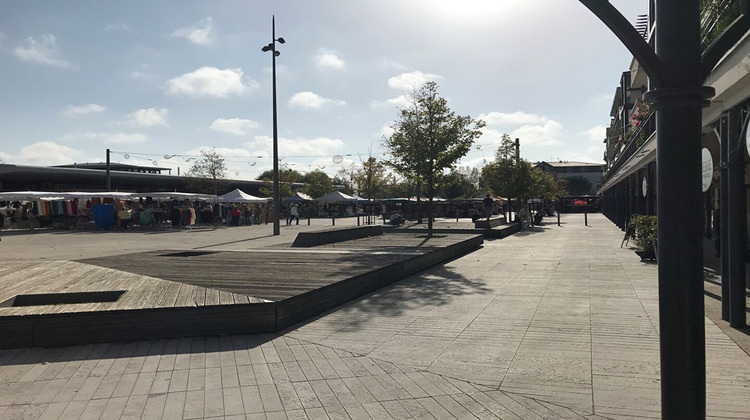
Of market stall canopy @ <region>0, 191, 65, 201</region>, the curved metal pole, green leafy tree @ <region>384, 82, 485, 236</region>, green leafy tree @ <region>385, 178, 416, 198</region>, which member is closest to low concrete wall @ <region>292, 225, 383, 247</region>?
green leafy tree @ <region>384, 82, 485, 236</region>

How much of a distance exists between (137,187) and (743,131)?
6307 centimetres

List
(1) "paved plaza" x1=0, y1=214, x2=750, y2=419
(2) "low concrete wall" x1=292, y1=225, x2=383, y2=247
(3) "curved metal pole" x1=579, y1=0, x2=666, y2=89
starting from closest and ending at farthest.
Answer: (3) "curved metal pole" x1=579, y1=0, x2=666, y2=89 < (1) "paved plaza" x1=0, y1=214, x2=750, y2=419 < (2) "low concrete wall" x1=292, y1=225, x2=383, y2=247

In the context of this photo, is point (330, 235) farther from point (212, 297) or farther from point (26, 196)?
point (26, 196)

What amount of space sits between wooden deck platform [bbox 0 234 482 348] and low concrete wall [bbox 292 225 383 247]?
2850 mm

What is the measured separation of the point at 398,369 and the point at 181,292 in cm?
335

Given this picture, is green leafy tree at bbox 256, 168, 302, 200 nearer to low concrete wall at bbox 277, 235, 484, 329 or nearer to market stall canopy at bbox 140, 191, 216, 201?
market stall canopy at bbox 140, 191, 216, 201

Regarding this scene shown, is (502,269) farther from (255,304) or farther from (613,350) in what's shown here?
(255,304)

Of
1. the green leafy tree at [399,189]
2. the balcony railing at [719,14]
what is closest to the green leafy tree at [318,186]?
the green leafy tree at [399,189]

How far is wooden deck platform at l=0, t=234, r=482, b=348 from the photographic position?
5504 millimetres

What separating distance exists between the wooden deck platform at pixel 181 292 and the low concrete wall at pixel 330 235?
2.85 meters

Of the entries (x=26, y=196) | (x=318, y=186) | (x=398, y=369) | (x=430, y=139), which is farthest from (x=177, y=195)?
(x=318, y=186)

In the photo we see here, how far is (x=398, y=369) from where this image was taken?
4727mm

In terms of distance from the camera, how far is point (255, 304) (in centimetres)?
592

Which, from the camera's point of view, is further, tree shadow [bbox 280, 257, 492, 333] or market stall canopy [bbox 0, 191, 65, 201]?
market stall canopy [bbox 0, 191, 65, 201]
